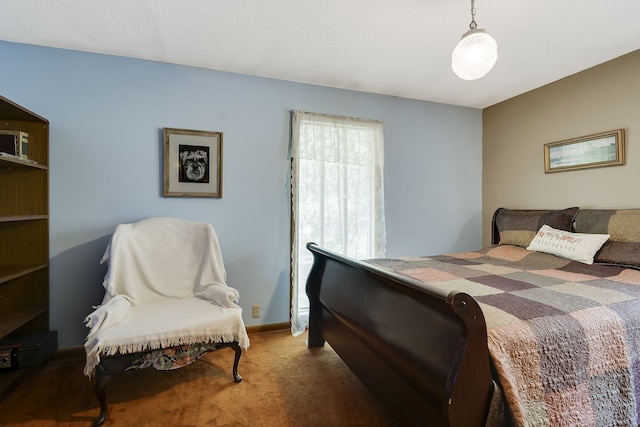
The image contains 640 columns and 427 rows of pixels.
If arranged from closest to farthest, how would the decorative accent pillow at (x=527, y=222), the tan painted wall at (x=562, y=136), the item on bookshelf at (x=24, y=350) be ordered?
the item on bookshelf at (x=24, y=350), the tan painted wall at (x=562, y=136), the decorative accent pillow at (x=527, y=222)

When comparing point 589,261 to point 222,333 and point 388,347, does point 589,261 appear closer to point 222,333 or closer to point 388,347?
point 388,347

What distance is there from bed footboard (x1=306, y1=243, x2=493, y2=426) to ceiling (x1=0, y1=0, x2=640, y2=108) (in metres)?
1.56

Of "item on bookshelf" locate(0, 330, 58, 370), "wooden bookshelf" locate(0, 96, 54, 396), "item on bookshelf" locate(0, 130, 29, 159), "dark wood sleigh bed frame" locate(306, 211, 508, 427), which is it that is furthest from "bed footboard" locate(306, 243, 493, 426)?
"item on bookshelf" locate(0, 130, 29, 159)

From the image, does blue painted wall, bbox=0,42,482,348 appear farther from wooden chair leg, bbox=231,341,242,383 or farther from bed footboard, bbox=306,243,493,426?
bed footboard, bbox=306,243,493,426

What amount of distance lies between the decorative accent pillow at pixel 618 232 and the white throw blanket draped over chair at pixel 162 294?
2.57 meters

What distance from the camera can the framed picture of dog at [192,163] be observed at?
2.52 m

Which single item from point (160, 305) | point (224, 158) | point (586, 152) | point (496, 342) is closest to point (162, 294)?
point (160, 305)

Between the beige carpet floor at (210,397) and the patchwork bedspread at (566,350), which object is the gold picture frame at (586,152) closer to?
the patchwork bedspread at (566,350)

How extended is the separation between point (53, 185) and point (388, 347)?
2.59 m

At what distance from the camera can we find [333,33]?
2119 mm

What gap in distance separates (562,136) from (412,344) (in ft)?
9.14

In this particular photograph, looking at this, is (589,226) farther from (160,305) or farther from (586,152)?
(160,305)

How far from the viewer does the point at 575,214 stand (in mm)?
2615

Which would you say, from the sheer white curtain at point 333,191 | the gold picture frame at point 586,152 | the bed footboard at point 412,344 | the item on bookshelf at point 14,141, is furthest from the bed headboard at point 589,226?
the item on bookshelf at point 14,141
